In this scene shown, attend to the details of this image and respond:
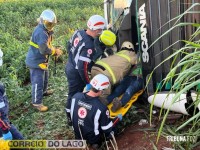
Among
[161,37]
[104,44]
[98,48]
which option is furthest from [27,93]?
[161,37]

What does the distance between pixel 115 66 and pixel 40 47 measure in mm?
1333

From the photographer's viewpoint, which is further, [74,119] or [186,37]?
[74,119]

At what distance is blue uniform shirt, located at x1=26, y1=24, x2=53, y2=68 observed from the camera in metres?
5.55

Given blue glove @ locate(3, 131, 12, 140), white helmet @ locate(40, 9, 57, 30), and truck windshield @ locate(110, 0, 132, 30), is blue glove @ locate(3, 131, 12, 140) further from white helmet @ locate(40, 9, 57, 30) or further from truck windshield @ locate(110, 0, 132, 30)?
truck windshield @ locate(110, 0, 132, 30)

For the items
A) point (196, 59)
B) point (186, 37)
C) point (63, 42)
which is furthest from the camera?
point (63, 42)

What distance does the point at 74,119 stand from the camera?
4500mm

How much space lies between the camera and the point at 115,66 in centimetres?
495

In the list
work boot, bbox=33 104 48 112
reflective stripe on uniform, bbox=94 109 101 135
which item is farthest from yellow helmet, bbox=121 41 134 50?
work boot, bbox=33 104 48 112

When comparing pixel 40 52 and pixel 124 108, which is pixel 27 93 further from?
pixel 124 108

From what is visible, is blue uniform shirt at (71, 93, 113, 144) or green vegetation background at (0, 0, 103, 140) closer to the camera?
blue uniform shirt at (71, 93, 113, 144)

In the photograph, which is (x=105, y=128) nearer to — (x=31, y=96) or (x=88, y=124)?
(x=88, y=124)

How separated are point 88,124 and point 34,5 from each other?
12777 millimetres

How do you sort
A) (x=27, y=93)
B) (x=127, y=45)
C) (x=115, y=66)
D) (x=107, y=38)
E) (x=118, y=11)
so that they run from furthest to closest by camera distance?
(x=27, y=93)
(x=118, y=11)
(x=127, y=45)
(x=107, y=38)
(x=115, y=66)

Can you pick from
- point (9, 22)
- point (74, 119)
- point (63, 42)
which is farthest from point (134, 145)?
point (9, 22)
